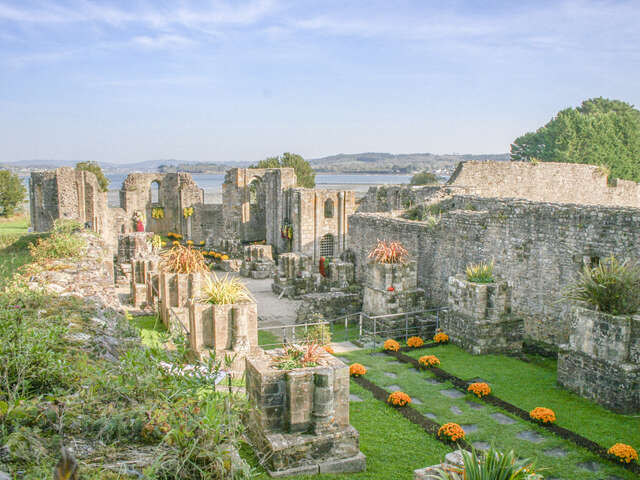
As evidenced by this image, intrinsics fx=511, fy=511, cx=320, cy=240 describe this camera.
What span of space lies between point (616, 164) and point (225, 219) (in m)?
35.3

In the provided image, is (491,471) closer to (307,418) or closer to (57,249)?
(307,418)

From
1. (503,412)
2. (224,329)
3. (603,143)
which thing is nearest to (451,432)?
(503,412)

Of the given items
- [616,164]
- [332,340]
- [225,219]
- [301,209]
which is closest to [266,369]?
[332,340]

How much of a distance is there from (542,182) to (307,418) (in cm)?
2387

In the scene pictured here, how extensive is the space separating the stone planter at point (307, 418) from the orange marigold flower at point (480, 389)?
3536 millimetres

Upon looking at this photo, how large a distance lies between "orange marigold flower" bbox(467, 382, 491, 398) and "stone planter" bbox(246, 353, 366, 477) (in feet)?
11.6

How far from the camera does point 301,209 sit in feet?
114

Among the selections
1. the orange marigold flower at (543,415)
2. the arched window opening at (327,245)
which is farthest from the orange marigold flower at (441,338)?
the arched window opening at (327,245)

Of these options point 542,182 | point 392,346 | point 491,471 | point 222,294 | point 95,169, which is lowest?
point 392,346

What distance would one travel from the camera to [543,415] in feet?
28.7

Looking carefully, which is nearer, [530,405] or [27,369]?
[27,369]

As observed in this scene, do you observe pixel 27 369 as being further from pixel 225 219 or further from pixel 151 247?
pixel 225 219

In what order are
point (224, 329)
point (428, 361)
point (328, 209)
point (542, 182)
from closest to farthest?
1. point (224, 329)
2. point (428, 361)
3. point (542, 182)
4. point (328, 209)

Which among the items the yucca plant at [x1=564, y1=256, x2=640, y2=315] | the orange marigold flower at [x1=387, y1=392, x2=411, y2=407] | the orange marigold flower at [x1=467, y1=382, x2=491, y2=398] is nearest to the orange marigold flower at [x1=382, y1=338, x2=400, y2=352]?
the orange marigold flower at [x1=467, y1=382, x2=491, y2=398]
